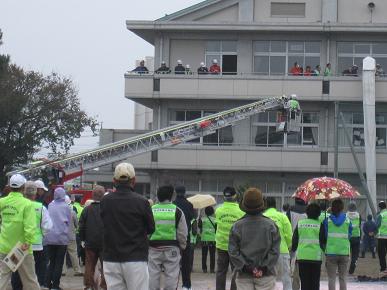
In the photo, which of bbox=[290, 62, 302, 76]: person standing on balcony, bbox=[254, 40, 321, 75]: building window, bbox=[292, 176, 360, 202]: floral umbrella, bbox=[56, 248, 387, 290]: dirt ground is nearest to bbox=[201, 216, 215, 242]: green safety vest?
bbox=[56, 248, 387, 290]: dirt ground

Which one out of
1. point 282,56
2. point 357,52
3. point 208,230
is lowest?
point 208,230

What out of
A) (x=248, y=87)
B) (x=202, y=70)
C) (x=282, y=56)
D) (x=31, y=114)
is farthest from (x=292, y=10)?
(x=31, y=114)

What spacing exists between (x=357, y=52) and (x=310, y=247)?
105 feet

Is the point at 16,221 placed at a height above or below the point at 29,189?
below

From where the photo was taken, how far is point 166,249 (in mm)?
12594

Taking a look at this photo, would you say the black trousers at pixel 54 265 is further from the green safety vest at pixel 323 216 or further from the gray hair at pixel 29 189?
the green safety vest at pixel 323 216

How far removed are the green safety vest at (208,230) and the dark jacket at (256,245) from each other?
43.0 feet

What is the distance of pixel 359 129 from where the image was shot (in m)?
44.3

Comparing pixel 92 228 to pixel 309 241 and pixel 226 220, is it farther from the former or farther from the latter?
pixel 309 241

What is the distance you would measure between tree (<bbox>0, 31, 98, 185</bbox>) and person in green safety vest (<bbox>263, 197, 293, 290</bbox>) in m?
36.3

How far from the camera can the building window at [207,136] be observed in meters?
44.2

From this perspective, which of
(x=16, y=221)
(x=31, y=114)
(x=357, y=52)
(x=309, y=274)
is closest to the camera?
(x=16, y=221)

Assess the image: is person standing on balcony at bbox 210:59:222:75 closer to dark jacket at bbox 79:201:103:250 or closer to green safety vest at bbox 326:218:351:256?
dark jacket at bbox 79:201:103:250

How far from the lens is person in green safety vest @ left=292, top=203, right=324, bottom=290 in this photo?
1349 centimetres
